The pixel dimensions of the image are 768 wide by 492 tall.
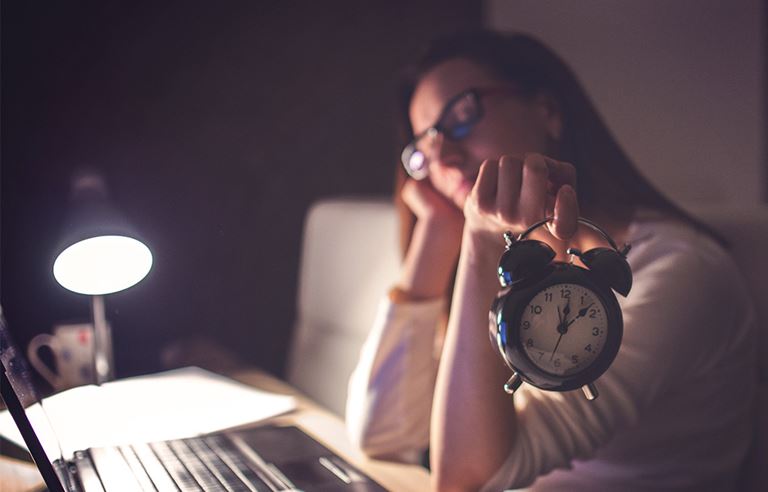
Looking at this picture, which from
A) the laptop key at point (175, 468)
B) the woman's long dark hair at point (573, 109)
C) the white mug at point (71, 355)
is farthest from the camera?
the white mug at point (71, 355)

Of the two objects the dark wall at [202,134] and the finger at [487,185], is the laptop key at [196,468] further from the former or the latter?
the dark wall at [202,134]

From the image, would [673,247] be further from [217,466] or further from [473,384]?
[217,466]

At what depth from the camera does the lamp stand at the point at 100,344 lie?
130cm

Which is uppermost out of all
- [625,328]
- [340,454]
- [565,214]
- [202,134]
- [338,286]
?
[202,134]

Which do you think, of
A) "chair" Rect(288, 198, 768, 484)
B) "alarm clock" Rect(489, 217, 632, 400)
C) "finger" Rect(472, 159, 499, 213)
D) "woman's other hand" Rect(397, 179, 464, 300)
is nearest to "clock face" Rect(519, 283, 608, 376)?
"alarm clock" Rect(489, 217, 632, 400)

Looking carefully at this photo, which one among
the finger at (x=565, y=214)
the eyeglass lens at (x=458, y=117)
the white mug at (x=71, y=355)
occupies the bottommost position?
the white mug at (x=71, y=355)

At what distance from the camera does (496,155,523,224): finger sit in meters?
0.54

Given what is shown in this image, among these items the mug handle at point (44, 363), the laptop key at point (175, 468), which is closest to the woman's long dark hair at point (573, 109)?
the laptop key at point (175, 468)

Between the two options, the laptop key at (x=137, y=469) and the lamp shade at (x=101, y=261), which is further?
the lamp shade at (x=101, y=261)

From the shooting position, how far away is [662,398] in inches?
32.4

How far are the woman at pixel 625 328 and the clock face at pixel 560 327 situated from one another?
0.34 feet

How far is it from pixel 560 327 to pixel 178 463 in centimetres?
51

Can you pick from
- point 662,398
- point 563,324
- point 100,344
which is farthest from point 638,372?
point 100,344

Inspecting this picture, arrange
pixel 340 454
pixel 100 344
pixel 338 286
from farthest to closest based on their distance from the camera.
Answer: pixel 338 286, pixel 100 344, pixel 340 454
